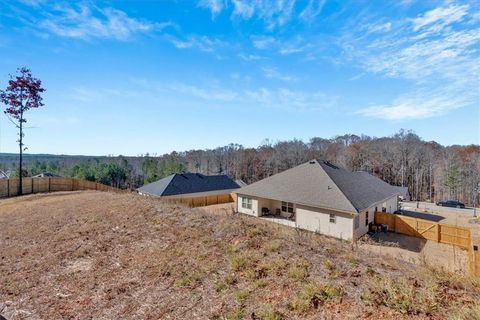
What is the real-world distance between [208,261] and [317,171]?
16.9m

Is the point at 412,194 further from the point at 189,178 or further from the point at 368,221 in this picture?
the point at 189,178

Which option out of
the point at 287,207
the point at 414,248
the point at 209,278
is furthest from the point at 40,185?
the point at 414,248

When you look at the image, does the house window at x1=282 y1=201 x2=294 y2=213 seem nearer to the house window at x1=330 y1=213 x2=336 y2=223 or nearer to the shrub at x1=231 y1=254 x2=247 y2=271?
the house window at x1=330 y1=213 x2=336 y2=223

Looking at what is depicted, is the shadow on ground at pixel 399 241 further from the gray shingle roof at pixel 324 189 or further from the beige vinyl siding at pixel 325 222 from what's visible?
the gray shingle roof at pixel 324 189

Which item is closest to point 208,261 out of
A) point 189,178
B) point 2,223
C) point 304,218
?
point 2,223

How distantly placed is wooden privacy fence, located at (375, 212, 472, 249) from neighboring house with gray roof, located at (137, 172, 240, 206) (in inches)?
705

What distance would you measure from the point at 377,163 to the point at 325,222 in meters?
40.4

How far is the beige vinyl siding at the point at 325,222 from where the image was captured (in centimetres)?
1670

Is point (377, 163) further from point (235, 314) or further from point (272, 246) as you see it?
point (235, 314)

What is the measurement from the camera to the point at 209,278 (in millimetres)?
5812

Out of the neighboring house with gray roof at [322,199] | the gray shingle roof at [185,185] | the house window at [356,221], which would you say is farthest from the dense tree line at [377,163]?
the house window at [356,221]

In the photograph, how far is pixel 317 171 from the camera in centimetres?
2177

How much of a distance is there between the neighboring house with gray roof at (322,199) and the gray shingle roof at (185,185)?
31.8ft

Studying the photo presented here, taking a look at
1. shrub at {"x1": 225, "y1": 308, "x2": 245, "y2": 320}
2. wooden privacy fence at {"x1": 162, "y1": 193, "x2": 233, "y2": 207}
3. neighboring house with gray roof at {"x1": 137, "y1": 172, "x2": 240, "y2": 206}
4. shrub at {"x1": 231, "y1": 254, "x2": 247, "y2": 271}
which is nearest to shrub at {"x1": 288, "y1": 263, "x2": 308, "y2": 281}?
shrub at {"x1": 231, "y1": 254, "x2": 247, "y2": 271}
